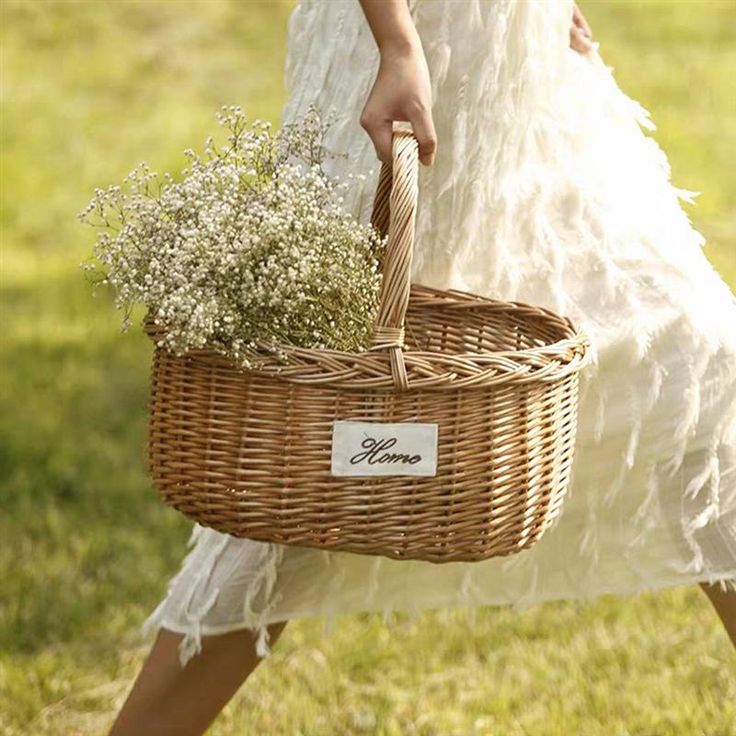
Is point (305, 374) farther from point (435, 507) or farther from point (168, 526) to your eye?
point (168, 526)

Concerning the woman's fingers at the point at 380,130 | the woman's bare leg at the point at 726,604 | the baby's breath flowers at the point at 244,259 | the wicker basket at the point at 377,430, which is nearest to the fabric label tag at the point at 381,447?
the wicker basket at the point at 377,430

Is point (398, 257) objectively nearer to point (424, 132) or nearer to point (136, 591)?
point (424, 132)

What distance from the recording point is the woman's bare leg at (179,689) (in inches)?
80.2

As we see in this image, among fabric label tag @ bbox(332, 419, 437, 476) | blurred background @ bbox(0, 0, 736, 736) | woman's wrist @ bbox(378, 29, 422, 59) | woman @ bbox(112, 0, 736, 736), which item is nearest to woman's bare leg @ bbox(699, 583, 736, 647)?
woman @ bbox(112, 0, 736, 736)

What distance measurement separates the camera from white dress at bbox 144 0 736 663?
6.41 feet

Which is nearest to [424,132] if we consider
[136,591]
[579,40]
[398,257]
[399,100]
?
[399,100]

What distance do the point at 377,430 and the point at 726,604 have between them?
64cm

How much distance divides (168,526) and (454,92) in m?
1.84

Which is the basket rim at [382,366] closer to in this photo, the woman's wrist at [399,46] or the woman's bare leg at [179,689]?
the woman's wrist at [399,46]

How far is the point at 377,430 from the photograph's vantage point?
5.34 feet

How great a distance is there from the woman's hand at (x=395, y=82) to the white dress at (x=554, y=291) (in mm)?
214

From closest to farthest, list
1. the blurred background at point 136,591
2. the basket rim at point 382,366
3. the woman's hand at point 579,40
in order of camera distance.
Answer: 1. the basket rim at point 382,366
2. the woman's hand at point 579,40
3. the blurred background at point 136,591

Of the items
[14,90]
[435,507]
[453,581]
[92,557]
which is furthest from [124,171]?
[435,507]

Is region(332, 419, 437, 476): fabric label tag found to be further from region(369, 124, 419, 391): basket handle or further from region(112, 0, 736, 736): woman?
region(112, 0, 736, 736): woman
